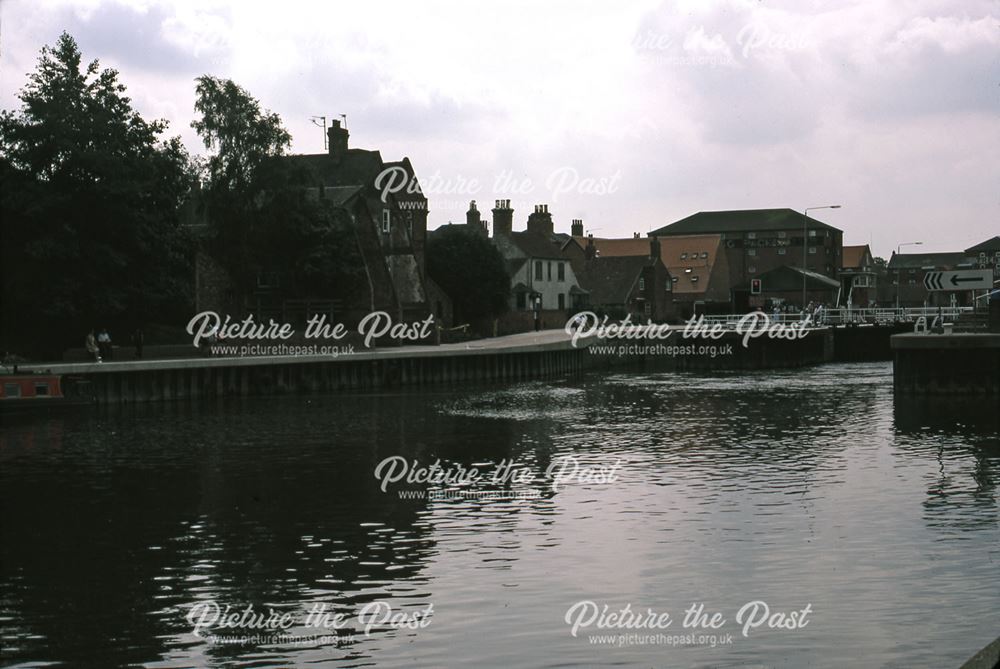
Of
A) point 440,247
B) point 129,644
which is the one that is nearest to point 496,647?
point 129,644

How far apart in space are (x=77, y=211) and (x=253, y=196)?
11855 mm

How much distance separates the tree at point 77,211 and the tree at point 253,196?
478 centimetres

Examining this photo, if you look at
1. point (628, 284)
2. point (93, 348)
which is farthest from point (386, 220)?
point (628, 284)

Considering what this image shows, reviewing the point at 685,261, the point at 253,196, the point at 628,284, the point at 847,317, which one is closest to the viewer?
the point at 253,196

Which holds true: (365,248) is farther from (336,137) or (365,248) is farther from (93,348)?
(93,348)

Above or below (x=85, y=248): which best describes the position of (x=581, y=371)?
below

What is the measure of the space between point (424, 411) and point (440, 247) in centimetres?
4319

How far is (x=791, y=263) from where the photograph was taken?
649 ft

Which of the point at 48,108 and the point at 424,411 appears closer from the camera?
the point at 424,411

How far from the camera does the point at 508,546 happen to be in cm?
2325

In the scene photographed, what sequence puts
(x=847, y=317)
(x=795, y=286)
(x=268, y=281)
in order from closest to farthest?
1. (x=268, y=281)
2. (x=847, y=317)
3. (x=795, y=286)

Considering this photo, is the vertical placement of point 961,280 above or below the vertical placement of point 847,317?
above

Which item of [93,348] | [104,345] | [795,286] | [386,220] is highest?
[386,220]

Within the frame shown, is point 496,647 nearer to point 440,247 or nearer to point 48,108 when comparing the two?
point 48,108
